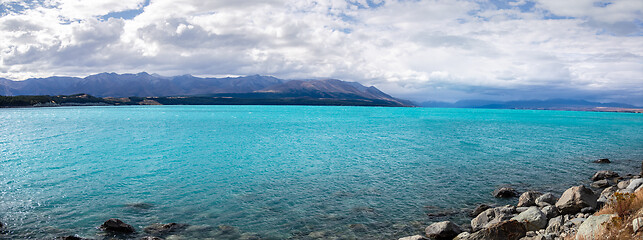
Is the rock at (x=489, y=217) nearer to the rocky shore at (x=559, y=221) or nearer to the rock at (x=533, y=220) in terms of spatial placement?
the rocky shore at (x=559, y=221)

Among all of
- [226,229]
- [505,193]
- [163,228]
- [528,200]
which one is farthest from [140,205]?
[505,193]

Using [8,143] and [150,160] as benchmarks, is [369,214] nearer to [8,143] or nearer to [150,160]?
[150,160]

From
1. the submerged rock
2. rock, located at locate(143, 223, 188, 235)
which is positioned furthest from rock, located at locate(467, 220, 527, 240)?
the submerged rock

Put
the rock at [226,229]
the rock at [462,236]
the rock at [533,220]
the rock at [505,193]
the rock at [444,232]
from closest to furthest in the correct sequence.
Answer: the rock at [462,236] < the rock at [533,220] < the rock at [444,232] < the rock at [226,229] < the rock at [505,193]

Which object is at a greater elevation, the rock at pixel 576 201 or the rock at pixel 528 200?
the rock at pixel 576 201

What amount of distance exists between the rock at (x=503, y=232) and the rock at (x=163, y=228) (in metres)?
13.7

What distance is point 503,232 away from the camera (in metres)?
13.9

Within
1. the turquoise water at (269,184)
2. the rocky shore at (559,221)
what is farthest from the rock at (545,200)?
the turquoise water at (269,184)

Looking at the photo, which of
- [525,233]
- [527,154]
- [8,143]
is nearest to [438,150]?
[527,154]

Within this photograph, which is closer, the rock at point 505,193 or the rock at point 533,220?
the rock at point 533,220

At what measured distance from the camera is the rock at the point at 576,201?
58.9ft

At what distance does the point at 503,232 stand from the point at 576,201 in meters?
7.46

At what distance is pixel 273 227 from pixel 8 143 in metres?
54.9

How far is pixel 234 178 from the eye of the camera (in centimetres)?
2958
